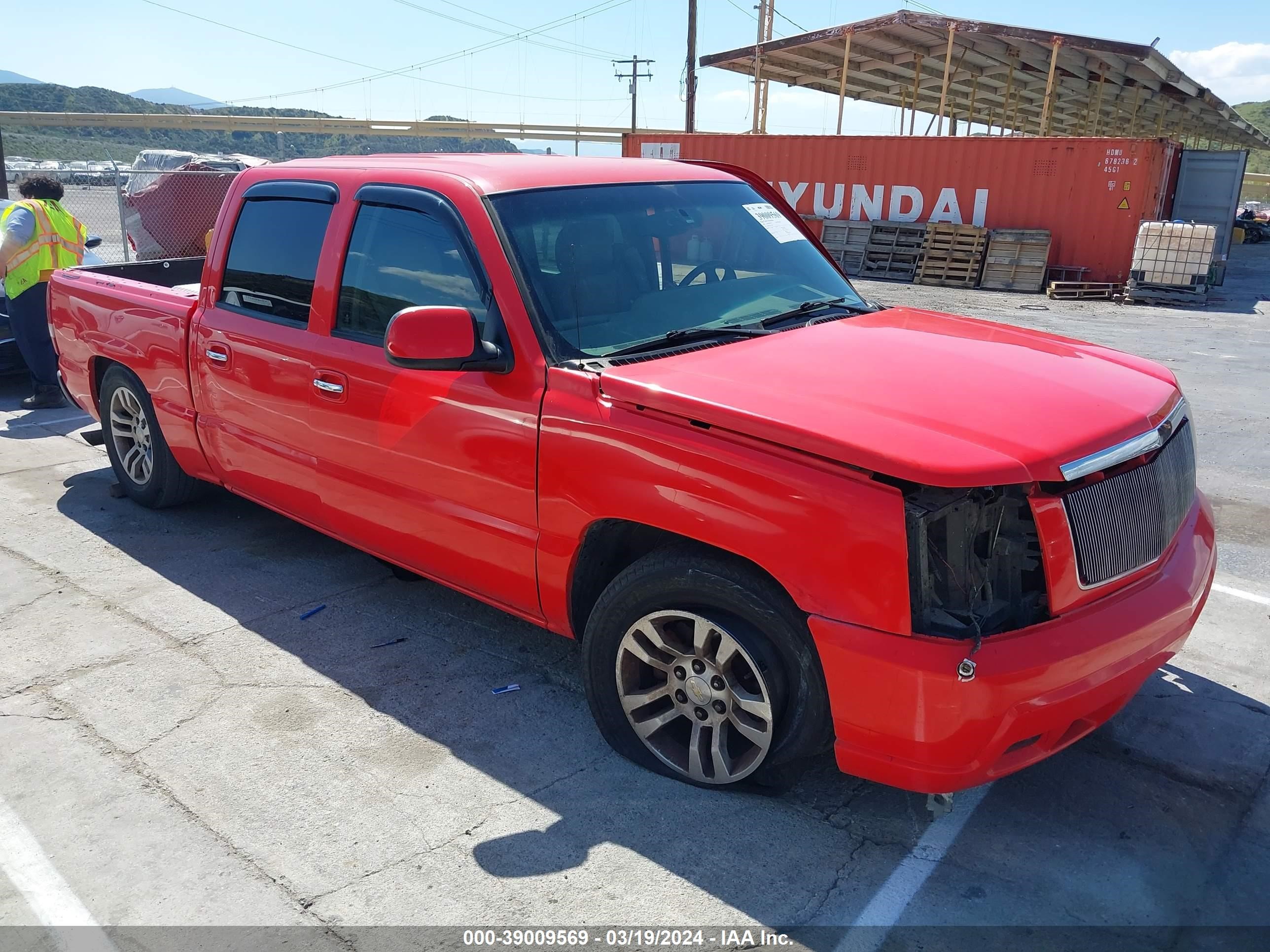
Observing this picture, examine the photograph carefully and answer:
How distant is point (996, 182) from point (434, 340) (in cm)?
1979

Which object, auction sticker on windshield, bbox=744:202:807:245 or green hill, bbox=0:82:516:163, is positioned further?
green hill, bbox=0:82:516:163

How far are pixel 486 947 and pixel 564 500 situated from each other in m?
1.32

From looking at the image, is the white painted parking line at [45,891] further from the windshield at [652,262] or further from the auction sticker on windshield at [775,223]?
the auction sticker on windshield at [775,223]

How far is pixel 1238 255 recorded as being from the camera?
30172 mm

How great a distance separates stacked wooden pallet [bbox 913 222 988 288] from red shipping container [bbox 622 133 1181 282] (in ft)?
2.38

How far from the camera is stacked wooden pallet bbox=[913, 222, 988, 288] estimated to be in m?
20.1

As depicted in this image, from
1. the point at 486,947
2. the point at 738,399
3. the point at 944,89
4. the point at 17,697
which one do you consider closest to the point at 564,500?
the point at 738,399

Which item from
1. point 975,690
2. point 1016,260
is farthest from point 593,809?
point 1016,260

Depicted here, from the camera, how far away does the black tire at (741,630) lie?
→ 108 inches

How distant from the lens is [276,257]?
4.34m

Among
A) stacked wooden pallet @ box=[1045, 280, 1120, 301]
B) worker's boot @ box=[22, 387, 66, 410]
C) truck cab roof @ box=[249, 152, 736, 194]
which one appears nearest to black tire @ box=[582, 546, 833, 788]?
truck cab roof @ box=[249, 152, 736, 194]

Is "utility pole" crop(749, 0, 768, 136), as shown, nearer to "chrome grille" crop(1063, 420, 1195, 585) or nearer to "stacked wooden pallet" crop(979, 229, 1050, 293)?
"stacked wooden pallet" crop(979, 229, 1050, 293)

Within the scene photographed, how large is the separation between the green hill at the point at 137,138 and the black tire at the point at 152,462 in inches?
3424

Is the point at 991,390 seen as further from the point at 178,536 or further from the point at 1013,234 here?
the point at 1013,234
